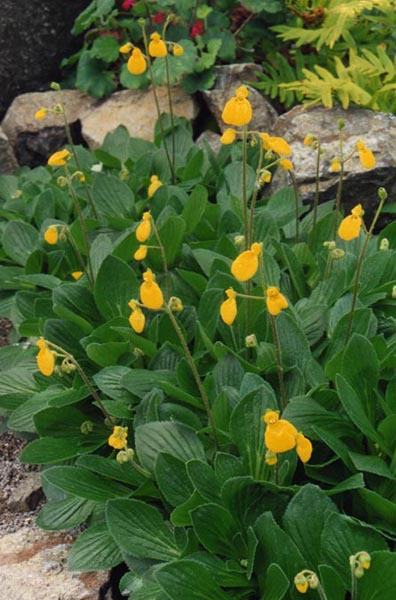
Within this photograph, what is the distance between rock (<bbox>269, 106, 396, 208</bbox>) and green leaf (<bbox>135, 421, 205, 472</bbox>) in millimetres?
1755

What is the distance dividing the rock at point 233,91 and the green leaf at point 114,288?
1.88 m

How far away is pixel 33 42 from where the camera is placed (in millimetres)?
5539

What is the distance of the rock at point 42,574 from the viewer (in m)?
2.47

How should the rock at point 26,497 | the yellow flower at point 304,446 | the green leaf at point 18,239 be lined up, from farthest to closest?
the green leaf at point 18,239, the rock at point 26,497, the yellow flower at point 304,446

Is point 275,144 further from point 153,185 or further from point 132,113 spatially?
point 132,113

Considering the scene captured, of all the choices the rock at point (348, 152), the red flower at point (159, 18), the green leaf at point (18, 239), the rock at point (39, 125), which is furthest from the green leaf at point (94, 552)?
the red flower at point (159, 18)

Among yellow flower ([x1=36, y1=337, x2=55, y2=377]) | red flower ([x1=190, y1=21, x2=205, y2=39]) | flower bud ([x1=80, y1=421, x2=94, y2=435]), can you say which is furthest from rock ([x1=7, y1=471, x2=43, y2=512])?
red flower ([x1=190, y1=21, x2=205, y2=39])

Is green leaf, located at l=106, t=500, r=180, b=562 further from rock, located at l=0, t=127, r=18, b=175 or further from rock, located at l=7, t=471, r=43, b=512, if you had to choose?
rock, located at l=0, t=127, r=18, b=175

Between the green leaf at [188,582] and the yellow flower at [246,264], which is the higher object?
the yellow flower at [246,264]

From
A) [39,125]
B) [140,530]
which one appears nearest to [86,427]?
[140,530]

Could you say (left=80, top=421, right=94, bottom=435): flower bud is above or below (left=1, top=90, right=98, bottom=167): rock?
above

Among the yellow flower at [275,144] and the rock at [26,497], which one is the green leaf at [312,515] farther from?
the rock at [26,497]

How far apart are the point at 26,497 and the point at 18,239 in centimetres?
129

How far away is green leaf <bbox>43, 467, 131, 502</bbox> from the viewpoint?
2.49m
